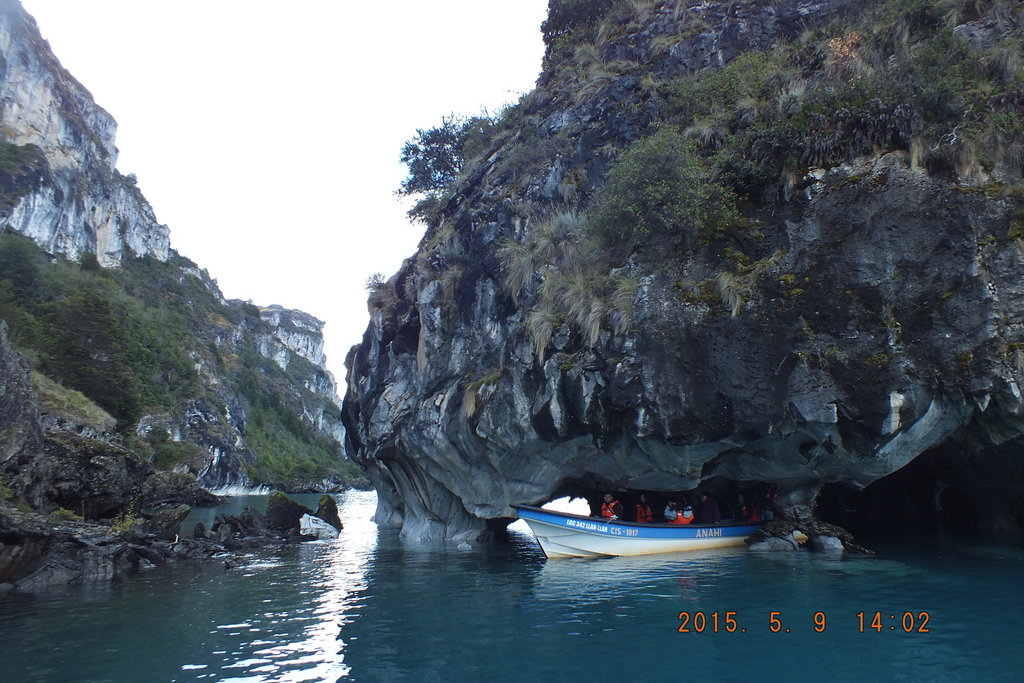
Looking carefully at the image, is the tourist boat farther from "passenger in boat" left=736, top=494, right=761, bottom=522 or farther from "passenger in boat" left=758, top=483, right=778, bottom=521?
"passenger in boat" left=758, top=483, right=778, bottom=521

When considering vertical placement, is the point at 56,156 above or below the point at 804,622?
above

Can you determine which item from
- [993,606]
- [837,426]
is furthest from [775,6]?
[993,606]

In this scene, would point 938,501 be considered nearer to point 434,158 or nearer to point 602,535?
point 602,535

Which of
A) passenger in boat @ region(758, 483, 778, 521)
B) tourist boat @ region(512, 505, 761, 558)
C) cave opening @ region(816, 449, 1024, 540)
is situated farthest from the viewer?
passenger in boat @ region(758, 483, 778, 521)

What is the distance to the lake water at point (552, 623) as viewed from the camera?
24.4 ft

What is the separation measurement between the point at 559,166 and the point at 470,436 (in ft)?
33.3

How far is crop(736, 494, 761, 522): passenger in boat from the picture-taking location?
18875 mm

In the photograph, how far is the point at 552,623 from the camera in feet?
32.0

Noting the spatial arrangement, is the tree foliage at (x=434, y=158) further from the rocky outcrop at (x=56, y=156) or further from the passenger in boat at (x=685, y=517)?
the rocky outcrop at (x=56, y=156)

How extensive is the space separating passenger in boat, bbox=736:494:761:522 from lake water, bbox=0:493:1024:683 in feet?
8.84

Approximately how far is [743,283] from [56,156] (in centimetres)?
9889

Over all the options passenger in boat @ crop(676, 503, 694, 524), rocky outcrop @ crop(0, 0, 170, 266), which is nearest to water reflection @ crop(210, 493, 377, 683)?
passenger in boat @ crop(676, 503, 694, 524)

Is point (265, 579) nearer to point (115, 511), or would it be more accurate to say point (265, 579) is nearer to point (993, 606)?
point (115, 511)

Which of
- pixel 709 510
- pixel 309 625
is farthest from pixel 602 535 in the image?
pixel 309 625
